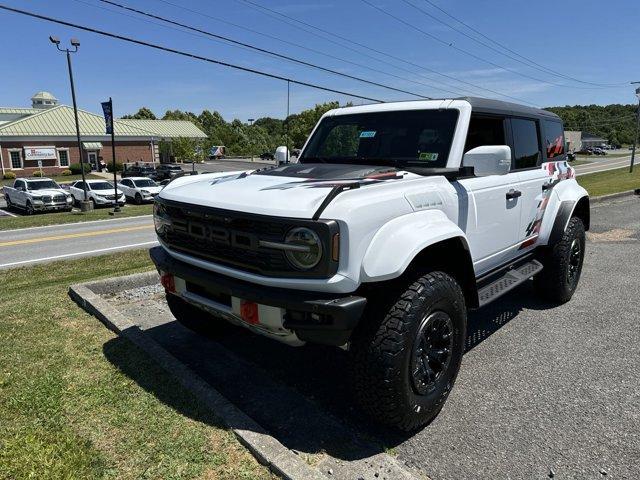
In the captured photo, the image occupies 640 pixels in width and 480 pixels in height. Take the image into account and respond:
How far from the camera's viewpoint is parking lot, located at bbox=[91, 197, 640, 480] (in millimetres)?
2703

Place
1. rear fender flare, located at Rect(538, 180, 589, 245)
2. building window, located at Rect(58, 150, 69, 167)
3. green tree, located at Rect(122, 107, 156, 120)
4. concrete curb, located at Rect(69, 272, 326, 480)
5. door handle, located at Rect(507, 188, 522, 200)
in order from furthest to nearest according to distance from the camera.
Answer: green tree, located at Rect(122, 107, 156, 120)
building window, located at Rect(58, 150, 69, 167)
rear fender flare, located at Rect(538, 180, 589, 245)
door handle, located at Rect(507, 188, 522, 200)
concrete curb, located at Rect(69, 272, 326, 480)

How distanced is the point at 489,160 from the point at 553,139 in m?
2.60

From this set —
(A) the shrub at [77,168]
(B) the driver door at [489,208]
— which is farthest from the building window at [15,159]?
(B) the driver door at [489,208]

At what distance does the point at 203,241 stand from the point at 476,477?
207 cm

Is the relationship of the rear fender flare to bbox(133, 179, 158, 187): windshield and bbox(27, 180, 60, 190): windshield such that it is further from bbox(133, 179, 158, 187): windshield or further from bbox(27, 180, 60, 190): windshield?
bbox(133, 179, 158, 187): windshield

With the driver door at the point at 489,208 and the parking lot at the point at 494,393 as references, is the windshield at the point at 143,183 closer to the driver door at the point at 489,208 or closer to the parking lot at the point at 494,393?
the parking lot at the point at 494,393

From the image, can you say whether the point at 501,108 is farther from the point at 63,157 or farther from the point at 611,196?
the point at 63,157

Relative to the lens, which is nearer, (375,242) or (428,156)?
(375,242)

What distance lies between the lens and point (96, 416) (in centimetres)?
293

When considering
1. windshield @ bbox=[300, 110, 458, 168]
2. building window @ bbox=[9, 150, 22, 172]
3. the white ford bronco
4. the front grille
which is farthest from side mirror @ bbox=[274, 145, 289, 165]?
building window @ bbox=[9, 150, 22, 172]

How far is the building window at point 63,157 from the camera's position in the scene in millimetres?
49438

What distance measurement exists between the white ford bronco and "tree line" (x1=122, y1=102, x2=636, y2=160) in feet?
60.5

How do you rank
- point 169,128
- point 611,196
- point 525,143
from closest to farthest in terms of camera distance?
1. point 525,143
2. point 611,196
3. point 169,128

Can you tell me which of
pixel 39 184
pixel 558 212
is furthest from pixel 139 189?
pixel 558 212
